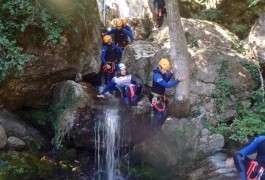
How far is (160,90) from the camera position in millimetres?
8586

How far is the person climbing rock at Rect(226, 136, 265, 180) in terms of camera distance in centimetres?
508

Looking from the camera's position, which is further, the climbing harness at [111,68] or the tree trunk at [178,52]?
the climbing harness at [111,68]

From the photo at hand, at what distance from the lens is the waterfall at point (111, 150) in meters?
8.95

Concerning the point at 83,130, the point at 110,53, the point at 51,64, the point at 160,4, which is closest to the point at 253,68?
the point at 110,53

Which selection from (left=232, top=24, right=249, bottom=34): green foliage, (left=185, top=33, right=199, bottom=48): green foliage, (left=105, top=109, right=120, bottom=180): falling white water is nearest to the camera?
(left=105, top=109, right=120, bottom=180): falling white water

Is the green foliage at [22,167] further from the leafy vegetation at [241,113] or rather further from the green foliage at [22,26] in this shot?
the leafy vegetation at [241,113]

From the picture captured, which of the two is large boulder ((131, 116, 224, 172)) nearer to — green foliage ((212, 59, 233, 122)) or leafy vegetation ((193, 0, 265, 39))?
green foliage ((212, 59, 233, 122))

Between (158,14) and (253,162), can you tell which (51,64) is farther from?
(158,14)

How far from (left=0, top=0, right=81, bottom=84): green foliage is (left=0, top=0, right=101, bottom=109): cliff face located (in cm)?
25

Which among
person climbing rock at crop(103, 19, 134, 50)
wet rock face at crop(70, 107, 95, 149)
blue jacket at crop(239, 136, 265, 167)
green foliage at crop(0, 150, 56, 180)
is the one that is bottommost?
green foliage at crop(0, 150, 56, 180)

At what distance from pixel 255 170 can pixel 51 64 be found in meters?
6.81

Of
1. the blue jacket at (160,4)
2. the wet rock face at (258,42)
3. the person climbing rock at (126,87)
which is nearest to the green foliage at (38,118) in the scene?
the person climbing rock at (126,87)

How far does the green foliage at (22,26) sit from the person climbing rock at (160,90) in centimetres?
314

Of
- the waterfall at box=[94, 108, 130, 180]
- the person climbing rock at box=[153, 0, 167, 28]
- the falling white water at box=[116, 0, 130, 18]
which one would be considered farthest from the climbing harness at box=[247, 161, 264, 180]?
the falling white water at box=[116, 0, 130, 18]
